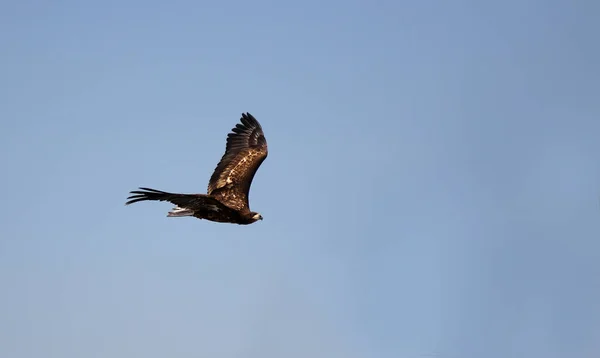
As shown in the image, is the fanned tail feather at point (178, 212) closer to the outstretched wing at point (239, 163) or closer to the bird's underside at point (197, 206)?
the bird's underside at point (197, 206)

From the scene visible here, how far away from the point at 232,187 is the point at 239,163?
156 centimetres

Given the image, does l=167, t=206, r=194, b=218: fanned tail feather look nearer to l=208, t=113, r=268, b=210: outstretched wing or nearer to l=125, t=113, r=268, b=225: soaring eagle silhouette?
l=125, t=113, r=268, b=225: soaring eagle silhouette

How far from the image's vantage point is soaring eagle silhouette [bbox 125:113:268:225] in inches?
1106

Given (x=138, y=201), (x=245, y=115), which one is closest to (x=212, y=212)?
(x=138, y=201)

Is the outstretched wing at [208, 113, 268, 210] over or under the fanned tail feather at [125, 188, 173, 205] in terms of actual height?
over

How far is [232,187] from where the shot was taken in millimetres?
33281

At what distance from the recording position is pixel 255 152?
116ft

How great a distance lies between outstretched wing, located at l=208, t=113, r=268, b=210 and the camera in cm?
3291

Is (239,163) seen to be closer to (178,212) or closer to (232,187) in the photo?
(232,187)

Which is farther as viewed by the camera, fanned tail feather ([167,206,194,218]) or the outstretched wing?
the outstretched wing

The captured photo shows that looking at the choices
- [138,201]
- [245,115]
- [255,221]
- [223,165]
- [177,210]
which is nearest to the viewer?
[138,201]

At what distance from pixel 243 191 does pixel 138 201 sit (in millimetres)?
7018

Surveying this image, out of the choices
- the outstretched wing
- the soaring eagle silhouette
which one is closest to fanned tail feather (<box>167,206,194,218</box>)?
the soaring eagle silhouette

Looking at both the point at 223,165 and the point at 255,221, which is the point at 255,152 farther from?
the point at 255,221
